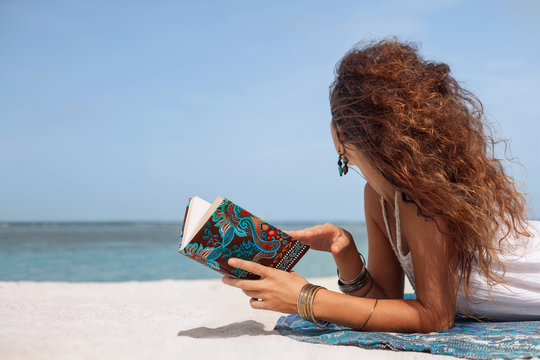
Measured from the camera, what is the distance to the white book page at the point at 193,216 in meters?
1.50

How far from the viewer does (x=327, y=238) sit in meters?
1.93

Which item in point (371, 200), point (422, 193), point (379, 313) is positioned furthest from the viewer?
point (371, 200)

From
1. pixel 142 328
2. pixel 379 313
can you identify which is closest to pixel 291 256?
pixel 379 313

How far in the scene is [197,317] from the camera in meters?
2.20

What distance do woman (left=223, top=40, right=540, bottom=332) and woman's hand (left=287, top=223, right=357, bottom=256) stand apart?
0.23 m

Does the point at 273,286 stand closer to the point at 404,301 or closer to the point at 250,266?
the point at 250,266

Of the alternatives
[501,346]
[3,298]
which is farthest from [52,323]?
[501,346]

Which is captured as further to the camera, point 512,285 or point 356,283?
point 356,283

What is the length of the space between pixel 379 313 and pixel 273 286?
1.27ft

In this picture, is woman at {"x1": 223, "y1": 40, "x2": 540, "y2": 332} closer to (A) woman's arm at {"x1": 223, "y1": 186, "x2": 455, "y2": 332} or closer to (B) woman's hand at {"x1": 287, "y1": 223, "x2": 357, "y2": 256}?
(A) woman's arm at {"x1": 223, "y1": 186, "x2": 455, "y2": 332}

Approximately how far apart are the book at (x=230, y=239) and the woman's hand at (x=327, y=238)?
20 centimetres

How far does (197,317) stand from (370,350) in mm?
961

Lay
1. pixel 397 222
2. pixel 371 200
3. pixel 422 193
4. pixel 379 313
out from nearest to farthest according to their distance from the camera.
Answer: pixel 422 193 → pixel 379 313 → pixel 397 222 → pixel 371 200

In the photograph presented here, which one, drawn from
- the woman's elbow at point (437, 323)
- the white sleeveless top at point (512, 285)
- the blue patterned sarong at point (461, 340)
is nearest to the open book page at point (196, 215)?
the blue patterned sarong at point (461, 340)
